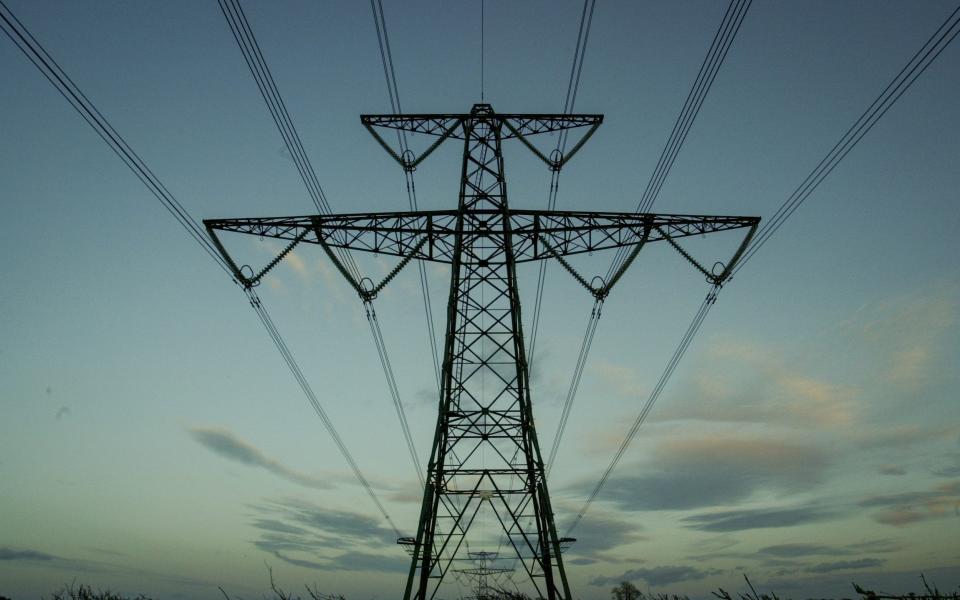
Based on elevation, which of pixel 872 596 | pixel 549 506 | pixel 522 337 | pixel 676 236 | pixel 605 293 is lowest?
pixel 872 596

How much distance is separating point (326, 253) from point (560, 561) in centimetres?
1115

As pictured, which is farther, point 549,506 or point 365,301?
point 365,301

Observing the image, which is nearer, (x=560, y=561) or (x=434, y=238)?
(x=560, y=561)

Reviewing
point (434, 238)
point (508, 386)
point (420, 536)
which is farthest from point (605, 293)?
point (420, 536)

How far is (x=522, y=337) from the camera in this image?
766 inches

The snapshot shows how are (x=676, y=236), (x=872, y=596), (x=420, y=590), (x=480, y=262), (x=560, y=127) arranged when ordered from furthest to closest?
(x=560, y=127) → (x=480, y=262) → (x=676, y=236) → (x=420, y=590) → (x=872, y=596)

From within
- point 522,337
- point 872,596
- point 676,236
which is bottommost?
point 872,596

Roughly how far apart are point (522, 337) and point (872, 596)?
1346cm

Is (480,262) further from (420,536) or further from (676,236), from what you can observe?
(420,536)

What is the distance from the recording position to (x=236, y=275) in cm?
1717

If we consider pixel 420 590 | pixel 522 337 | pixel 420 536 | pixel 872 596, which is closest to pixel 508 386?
pixel 522 337

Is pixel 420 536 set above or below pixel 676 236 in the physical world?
below

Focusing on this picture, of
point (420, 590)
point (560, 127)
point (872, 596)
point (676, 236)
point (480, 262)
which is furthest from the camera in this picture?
point (560, 127)

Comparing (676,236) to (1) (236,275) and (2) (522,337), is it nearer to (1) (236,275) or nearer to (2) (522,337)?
(2) (522,337)
